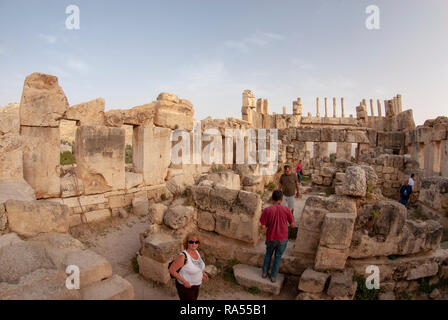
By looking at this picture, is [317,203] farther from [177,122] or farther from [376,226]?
[177,122]

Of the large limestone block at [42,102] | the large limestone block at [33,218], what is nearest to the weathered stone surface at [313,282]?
the large limestone block at [33,218]

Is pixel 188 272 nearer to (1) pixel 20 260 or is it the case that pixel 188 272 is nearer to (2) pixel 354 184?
(1) pixel 20 260

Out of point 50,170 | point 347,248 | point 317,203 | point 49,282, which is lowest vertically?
point 347,248

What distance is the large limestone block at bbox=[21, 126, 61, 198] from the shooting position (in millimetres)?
5980

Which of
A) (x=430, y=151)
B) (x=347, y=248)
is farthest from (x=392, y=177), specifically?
(x=347, y=248)

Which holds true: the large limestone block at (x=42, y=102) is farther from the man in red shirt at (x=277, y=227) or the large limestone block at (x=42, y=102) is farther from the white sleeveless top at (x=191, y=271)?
the man in red shirt at (x=277, y=227)

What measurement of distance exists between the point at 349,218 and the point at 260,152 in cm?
920

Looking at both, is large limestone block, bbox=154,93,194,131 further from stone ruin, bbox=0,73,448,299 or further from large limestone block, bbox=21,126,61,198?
large limestone block, bbox=21,126,61,198

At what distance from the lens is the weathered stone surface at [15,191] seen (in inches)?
177

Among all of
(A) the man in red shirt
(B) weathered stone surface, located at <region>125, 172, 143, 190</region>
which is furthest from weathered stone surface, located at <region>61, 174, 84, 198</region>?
(A) the man in red shirt

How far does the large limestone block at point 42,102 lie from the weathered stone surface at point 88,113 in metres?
0.19

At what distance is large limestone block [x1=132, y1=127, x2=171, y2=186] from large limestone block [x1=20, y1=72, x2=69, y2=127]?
2207 mm

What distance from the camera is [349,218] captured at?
4230 millimetres

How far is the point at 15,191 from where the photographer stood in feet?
15.7
